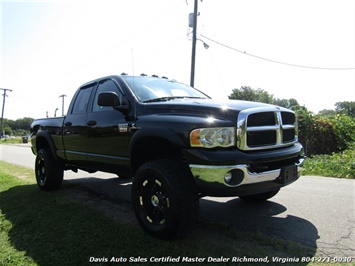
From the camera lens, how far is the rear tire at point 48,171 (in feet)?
18.2

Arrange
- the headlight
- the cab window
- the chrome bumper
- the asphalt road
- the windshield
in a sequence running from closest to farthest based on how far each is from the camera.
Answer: the chrome bumper → the headlight → the asphalt road → the windshield → the cab window

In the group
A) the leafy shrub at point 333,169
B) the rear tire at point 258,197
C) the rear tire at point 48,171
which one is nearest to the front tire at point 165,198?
the rear tire at point 258,197

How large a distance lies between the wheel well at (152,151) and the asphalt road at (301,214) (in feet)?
3.57

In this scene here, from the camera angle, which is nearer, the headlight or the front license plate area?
the headlight

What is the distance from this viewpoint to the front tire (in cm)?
284

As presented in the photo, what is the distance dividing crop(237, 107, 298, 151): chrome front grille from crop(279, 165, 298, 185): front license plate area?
27cm

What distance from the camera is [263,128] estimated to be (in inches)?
121

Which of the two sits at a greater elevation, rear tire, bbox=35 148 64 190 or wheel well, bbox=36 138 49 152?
wheel well, bbox=36 138 49 152

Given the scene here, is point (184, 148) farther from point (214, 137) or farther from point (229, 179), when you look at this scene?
point (229, 179)

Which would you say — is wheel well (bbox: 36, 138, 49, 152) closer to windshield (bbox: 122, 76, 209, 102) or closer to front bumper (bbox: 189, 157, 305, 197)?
windshield (bbox: 122, 76, 209, 102)

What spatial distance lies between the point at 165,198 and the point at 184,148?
545 mm

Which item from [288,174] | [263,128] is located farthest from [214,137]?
[288,174]

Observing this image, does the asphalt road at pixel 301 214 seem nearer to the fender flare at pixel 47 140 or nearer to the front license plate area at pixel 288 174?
the front license plate area at pixel 288 174

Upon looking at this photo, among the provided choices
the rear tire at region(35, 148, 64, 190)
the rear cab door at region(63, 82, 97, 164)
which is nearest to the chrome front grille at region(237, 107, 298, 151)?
the rear cab door at region(63, 82, 97, 164)
